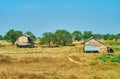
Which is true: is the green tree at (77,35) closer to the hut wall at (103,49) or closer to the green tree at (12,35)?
the green tree at (12,35)

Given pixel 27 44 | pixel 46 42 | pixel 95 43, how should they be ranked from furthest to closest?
pixel 46 42
pixel 27 44
pixel 95 43

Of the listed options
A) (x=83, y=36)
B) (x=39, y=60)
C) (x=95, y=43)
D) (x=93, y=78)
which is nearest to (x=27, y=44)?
(x=95, y=43)

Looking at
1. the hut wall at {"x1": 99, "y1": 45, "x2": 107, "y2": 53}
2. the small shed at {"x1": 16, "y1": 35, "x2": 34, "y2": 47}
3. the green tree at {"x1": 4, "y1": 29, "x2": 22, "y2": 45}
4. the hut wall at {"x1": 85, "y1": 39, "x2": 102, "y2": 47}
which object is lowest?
the hut wall at {"x1": 99, "y1": 45, "x2": 107, "y2": 53}

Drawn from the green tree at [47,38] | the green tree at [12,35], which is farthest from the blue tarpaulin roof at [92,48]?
the green tree at [12,35]

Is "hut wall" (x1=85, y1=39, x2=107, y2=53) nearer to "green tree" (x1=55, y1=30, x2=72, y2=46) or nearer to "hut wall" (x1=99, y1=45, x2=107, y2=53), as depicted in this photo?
"hut wall" (x1=99, y1=45, x2=107, y2=53)

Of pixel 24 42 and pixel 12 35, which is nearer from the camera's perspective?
pixel 24 42

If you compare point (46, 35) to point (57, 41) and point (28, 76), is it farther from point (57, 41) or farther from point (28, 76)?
point (28, 76)

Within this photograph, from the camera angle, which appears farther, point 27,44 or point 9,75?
point 27,44

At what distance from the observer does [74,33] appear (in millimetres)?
138750

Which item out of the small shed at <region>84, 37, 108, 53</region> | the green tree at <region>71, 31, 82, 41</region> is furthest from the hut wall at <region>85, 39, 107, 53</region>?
the green tree at <region>71, 31, 82, 41</region>

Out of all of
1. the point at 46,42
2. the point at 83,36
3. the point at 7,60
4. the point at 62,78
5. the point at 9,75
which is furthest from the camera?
the point at 83,36

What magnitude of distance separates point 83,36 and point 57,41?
40.7 metres

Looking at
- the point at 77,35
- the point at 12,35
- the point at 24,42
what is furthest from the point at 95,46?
the point at 77,35

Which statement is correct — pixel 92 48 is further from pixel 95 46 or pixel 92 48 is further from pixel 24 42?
pixel 24 42
